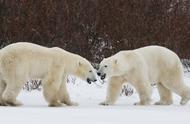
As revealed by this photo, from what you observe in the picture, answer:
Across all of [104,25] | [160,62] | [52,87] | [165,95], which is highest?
[104,25]

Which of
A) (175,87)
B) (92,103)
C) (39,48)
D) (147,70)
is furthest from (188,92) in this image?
(39,48)

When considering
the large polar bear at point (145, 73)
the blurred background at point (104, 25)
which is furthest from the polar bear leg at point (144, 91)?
the blurred background at point (104, 25)

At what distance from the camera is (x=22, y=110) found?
18.6 feet

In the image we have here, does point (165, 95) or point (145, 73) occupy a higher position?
point (145, 73)

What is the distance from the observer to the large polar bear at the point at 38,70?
6.65 m

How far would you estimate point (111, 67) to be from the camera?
24.2ft

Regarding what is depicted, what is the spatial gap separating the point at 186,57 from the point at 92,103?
226 inches

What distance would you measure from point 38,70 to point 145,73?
5.00ft

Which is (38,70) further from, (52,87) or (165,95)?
(165,95)

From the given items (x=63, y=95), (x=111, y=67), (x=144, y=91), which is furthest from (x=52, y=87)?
(x=144, y=91)

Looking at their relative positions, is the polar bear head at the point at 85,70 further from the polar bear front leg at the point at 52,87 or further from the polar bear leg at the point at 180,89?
the polar bear leg at the point at 180,89

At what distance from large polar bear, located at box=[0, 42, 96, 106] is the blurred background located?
14.0 ft

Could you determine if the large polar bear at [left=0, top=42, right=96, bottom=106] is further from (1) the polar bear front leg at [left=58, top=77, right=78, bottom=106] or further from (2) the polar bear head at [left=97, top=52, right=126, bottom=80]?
(2) the polar bear head at [left=97, top=52, right=126, bottom=80]

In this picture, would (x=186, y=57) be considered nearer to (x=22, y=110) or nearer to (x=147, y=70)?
(x=147, y=70)
